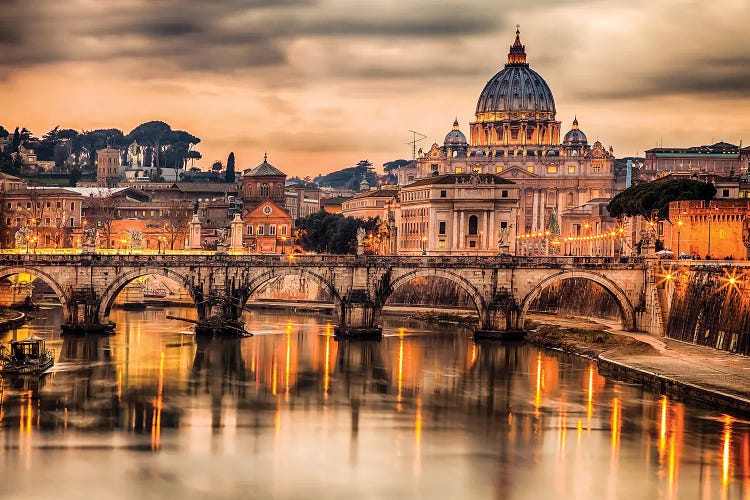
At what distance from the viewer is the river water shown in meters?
47.0

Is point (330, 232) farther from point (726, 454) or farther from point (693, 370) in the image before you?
point (726, 454)

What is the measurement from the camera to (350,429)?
56.5 m

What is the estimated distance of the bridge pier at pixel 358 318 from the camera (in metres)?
87.5

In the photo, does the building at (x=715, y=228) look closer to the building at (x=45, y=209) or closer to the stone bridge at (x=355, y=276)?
the stone bridge at (x=355, y=276)

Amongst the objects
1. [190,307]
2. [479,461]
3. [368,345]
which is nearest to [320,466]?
[479,461]

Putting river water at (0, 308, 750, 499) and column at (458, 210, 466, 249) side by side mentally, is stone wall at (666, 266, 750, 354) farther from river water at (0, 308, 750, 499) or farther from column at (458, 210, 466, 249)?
column at (458, 210, 466, 249)

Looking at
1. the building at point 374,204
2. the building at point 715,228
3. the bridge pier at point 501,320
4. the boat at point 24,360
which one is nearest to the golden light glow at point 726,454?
the bridge pier at point 501,320

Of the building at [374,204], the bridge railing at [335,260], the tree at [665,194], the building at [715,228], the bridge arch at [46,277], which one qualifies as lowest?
the bridge arch at [46,277]

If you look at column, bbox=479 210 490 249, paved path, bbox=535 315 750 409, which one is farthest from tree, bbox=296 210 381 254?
paved path, bbox=535 315 750 409

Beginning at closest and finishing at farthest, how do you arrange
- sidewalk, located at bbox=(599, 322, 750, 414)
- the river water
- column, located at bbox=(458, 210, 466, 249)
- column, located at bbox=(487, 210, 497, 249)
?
the river water → sidewalk, located at bbox=(599, 322, 750, 414) → column, located at bbox=(487, 210, 497, 249) → column, located at bbox=(458, 210, 466, 249)

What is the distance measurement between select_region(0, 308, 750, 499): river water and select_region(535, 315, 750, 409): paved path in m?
1.60

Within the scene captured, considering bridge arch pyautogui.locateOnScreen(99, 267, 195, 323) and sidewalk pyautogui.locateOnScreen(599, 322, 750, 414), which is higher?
bridge arch pyautogui.locateOnScreen(99, 267, 195, 323)

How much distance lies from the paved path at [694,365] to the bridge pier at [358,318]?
58.5 ft

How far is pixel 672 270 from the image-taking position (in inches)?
3280
